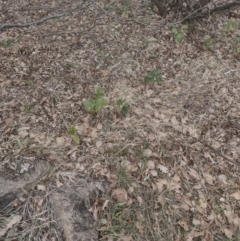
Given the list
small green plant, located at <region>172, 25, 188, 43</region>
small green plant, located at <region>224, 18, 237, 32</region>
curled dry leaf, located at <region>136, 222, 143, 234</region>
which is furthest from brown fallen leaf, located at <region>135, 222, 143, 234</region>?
small green plant, located at <region>224, 18, 237, 32</region>

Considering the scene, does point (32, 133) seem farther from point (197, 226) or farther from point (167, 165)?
point (197, 226)

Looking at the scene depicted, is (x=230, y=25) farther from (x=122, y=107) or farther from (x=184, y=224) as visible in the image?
(x=184, y=224)

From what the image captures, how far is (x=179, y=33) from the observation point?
505 cm

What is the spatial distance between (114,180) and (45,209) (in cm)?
72

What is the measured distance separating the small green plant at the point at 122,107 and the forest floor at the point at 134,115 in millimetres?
13

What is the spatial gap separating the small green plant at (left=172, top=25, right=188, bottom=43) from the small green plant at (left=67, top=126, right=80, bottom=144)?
101 inches

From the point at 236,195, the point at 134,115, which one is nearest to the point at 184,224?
the point at 236,195

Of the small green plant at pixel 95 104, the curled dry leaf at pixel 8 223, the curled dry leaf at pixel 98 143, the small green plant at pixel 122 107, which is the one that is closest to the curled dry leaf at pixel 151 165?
the curled dry leaf at pixel 98 143

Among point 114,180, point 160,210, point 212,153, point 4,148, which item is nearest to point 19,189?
point 4,148

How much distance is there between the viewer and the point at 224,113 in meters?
3.96

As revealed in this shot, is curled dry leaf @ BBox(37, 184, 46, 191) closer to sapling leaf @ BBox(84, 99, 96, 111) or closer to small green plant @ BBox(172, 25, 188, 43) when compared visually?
sapling leaf @ BBox(84, 99, 96, 111)

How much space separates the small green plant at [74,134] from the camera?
3.35 m

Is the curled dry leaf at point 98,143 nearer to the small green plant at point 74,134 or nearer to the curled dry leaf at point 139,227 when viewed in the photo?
the small green plant at point 74,134

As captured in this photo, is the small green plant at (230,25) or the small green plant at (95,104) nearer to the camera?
the small green plant at (95,104)
